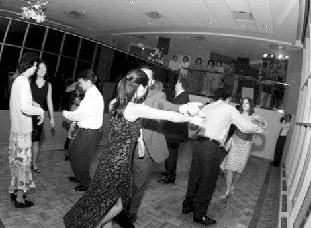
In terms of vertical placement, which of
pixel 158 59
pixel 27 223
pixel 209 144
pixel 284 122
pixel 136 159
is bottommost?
pixel 27 223

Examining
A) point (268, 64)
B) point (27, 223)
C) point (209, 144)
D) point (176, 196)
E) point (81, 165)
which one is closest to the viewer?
point (27, 223)

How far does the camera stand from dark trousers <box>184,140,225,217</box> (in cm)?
312

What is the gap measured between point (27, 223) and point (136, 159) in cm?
117

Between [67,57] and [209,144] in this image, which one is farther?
[67,57]

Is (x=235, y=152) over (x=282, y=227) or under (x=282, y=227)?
over

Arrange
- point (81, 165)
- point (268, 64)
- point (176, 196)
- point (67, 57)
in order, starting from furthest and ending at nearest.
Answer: point (268, 64) < point (67, 57) < point (176, 196) < point (81, 165)

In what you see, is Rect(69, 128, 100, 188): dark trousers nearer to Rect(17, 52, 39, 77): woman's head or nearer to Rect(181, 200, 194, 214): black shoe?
Rect(17, 52, 39, 77): woman's head

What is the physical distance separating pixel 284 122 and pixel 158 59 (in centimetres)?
733

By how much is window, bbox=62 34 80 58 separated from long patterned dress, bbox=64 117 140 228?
151 inches

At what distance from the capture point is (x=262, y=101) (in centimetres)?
933

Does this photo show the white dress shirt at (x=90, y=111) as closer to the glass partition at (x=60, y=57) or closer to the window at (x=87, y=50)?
the glass partition at (x=60, y=57)

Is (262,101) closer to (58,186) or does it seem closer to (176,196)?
(176,196)

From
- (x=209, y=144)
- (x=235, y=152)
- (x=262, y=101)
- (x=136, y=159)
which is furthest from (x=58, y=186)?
(x=262, y=101)

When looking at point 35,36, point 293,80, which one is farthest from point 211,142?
point 293,80
